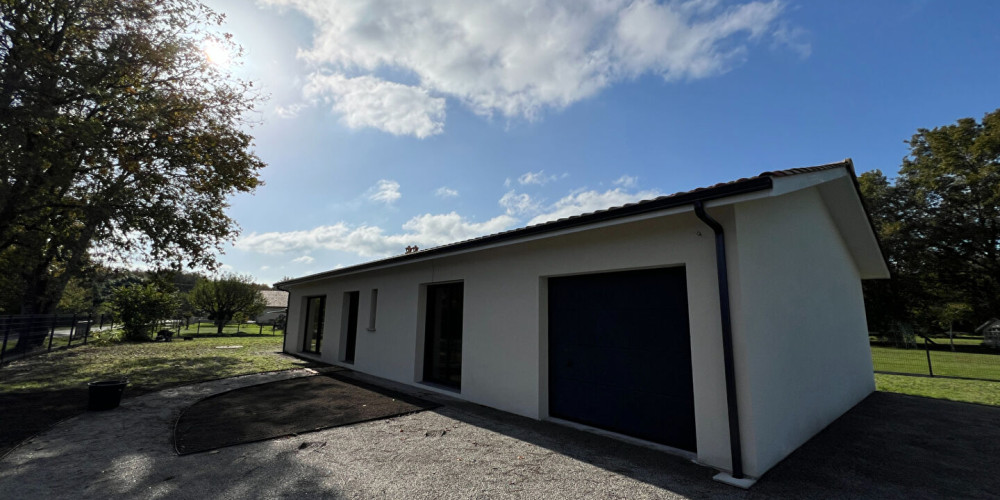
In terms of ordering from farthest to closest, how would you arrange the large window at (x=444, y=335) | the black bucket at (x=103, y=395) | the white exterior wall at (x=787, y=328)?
1. the large window at (x=444, y=335)
2. the black bucket at (x=103, y=395)
3. the white exterior wall at (x=787, y=328)

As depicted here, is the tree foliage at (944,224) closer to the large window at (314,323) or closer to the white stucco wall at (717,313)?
the white stucco wall at (717,313)

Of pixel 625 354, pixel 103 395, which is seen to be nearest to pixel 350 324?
pixel 103 395

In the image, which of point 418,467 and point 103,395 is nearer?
point 418,467

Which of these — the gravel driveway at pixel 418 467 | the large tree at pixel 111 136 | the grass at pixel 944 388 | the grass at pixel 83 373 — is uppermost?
the large tree at pixel 111 136

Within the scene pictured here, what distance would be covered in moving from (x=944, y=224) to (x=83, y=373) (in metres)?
42.1

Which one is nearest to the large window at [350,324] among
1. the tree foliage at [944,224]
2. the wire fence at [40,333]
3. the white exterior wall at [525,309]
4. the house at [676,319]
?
the white exterior wall at [525,309]

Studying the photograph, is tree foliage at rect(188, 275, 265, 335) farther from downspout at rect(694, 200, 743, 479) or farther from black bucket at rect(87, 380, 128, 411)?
downspout at rect(694, 200, 743, 479)

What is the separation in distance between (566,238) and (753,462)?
3423mm

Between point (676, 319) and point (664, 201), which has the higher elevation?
point (664, 201)

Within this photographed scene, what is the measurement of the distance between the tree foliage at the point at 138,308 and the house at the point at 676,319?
19.2m

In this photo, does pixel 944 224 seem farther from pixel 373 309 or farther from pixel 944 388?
pixel 373 309

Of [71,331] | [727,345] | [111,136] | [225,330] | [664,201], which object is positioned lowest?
[225,330]

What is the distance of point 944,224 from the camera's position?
930 inches

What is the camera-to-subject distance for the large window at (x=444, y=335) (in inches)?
314
